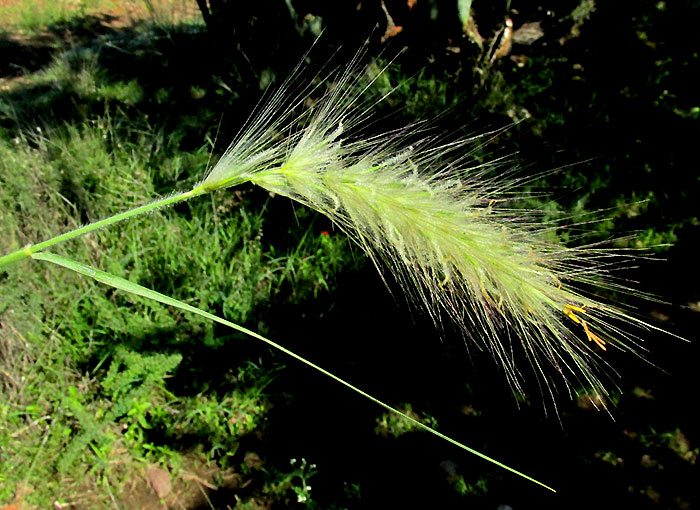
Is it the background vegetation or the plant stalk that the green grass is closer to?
the background vegetation

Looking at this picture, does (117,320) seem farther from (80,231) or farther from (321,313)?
(80,231)

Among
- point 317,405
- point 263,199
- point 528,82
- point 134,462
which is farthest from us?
point 528,82

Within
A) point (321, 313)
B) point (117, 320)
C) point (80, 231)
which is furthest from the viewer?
point (321, 313)

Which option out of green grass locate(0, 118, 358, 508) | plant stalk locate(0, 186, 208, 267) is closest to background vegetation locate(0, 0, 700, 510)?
green grass locate(0, 118, 358, 508)

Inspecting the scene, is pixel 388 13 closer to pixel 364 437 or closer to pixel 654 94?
pixel 654 94

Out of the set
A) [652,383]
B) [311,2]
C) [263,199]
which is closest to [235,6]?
[311,2]

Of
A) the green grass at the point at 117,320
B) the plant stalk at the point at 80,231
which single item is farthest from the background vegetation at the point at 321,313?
the plant stalk at the point at 80,231

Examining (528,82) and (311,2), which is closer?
(311,2)

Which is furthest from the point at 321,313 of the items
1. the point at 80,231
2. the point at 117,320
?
the point at 80,231
